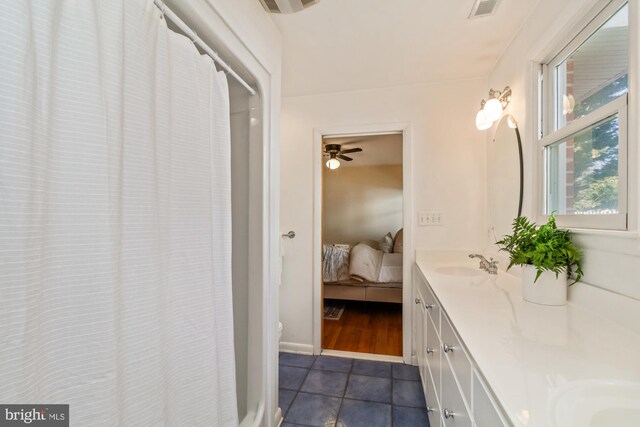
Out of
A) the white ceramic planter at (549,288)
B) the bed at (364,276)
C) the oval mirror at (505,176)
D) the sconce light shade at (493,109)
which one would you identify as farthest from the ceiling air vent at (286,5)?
the bed at (364,276)

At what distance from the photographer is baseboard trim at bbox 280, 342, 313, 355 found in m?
2.34

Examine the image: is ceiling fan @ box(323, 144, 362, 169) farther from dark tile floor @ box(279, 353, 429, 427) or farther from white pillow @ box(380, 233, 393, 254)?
dark tile floor @ box(279, 353, 429, 427)

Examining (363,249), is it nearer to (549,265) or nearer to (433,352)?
(433,352)

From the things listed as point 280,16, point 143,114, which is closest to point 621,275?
point 143,114

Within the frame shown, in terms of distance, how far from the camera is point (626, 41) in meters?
0.96

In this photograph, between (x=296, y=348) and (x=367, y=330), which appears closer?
(x=296, y=348)

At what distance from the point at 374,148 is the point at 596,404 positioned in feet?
13.0

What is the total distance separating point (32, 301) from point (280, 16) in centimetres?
163

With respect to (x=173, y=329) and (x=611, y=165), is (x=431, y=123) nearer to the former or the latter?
(x=611, y=165)

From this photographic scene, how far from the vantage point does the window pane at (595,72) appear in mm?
980

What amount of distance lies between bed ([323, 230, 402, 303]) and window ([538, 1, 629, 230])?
1.99m

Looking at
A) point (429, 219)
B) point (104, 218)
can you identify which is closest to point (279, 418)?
point (104, 218)

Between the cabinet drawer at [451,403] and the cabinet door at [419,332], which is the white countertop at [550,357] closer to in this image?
the cabinet drawer at [451,403]

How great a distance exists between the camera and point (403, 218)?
2246 millimetres
